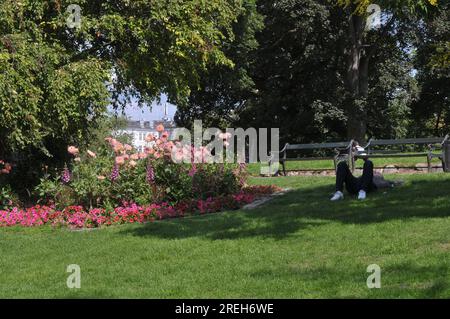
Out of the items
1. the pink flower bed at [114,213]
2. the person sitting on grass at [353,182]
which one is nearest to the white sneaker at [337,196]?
the person sitting on grass at [353,182]

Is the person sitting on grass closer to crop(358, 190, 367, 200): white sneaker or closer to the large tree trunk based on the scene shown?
crop(358, 190, 367, 200): white sneaker

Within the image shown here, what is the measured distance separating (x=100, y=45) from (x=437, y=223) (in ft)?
30.0

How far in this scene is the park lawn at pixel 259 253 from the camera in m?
5.30

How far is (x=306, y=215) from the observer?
866 cm

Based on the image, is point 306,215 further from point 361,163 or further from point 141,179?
point 361,163

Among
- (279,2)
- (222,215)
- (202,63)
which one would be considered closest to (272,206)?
(222,215)

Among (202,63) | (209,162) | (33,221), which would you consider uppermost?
(202,63)

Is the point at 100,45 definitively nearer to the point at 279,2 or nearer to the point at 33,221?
the point at 33,221

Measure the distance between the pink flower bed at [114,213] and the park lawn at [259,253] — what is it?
48 cm

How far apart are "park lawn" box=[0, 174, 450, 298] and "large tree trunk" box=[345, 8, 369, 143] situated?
1615 centimetres

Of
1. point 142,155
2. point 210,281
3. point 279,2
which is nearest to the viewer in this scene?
point 210,281

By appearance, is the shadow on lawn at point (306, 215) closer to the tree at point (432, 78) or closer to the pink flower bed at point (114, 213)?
the pink flower bed at point (114, 213)

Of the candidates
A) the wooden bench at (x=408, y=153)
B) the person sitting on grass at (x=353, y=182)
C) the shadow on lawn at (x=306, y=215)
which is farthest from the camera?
the wooden bench at (x=408, y=153)

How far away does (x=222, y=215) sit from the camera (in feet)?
31.4
